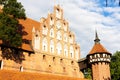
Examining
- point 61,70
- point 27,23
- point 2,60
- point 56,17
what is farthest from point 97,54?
point 2,60

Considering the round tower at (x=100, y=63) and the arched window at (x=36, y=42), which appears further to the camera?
the round tower at (x=100, y=63)

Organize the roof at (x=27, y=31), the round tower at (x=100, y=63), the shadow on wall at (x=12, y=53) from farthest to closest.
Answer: the round tower at (x=100, y=63) < the roof at (x=27, y=31) < the shadow on wall at (x=12, y=53)

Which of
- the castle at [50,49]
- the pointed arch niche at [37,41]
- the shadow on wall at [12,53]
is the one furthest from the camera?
the pointed arch niche at [37,41]

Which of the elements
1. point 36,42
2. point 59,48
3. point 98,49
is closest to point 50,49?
point 59,48

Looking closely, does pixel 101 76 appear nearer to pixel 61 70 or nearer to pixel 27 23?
pixel 61 70

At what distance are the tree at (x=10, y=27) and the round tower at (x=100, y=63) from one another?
35.3 feet

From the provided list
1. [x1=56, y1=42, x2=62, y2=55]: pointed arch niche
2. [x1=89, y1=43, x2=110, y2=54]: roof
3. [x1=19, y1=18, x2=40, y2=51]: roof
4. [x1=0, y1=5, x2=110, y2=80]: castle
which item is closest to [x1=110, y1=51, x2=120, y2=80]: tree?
[x1=0, y1=5, x2=110, y2=80]: castle

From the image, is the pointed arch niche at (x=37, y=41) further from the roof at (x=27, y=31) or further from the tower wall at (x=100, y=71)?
the tower wall at (x=100, y=71)

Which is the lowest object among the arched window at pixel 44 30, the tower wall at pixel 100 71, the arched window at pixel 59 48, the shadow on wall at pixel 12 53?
the tower wall at pixel 100 71

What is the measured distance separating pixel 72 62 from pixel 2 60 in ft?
36.8

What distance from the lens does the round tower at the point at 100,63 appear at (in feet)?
92.8

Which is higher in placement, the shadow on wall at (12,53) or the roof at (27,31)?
the roof at (27,31)

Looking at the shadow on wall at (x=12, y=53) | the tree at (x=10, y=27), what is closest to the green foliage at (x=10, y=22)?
the tree at (x=10, y=27)

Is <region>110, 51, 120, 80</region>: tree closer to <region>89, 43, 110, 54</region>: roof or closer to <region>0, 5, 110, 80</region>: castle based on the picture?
<region>0, 5, 110, 80</region>: castle
